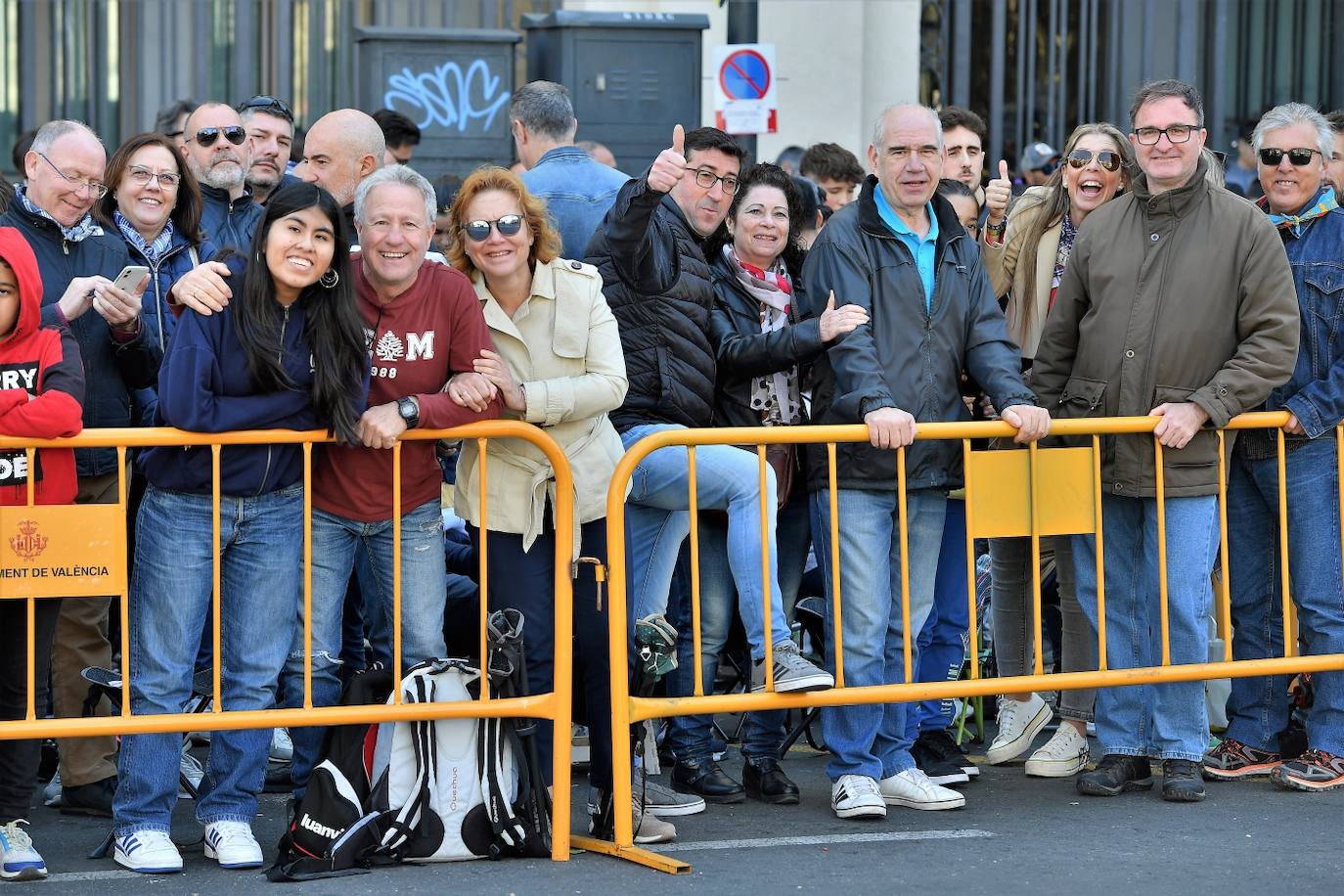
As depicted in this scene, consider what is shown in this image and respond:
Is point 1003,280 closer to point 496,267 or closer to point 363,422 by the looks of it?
point 496,267

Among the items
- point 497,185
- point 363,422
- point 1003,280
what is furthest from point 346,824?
point 1003,280

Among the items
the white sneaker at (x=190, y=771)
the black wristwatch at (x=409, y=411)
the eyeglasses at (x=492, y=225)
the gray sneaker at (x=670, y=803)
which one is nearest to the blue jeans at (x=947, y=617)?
the gray sneaker at (x=670, y=803)

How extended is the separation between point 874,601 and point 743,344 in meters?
1.00

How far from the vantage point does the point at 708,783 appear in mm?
6457

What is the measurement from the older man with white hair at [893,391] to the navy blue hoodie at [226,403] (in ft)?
5.82

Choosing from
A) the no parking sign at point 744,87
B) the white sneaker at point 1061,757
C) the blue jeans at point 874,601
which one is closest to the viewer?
the blue jeans at point 874,601

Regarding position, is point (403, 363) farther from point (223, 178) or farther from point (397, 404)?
point (223, 178)

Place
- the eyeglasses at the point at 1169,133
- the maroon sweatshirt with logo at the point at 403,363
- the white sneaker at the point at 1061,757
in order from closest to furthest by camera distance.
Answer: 1. the maroon sweatshirt with logo at the point at 403,363
2. the eyeglasses at the point at 1169,133
3. the white sneaker at the point at 1061,757

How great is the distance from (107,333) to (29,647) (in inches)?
48.2

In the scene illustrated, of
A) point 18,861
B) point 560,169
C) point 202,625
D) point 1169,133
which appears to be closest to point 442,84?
point 560,169

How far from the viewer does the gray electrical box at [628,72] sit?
10992 mm

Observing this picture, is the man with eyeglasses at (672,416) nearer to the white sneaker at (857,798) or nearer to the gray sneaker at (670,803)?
the gray sneaker at (670,803)

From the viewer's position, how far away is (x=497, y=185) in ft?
19.2

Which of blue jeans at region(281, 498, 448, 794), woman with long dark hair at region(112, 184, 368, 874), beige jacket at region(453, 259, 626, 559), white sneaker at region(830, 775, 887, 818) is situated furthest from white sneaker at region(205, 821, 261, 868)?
white sneaker at region(830, 775, 887, 818)
